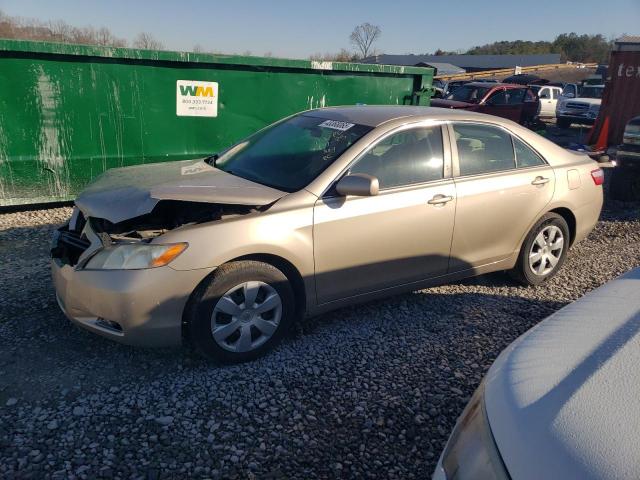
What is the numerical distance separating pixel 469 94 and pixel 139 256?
50.6 feet

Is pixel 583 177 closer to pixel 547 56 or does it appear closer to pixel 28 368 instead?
Answer: pixel 28 368

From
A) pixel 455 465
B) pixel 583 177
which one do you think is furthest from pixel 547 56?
pixel 455 465

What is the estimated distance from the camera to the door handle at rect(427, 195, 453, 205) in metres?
3.83

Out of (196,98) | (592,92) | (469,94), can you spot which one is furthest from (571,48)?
(196,98)

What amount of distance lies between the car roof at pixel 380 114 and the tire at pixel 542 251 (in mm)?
1082

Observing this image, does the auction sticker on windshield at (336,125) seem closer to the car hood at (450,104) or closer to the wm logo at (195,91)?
the wm logo at (195,91)

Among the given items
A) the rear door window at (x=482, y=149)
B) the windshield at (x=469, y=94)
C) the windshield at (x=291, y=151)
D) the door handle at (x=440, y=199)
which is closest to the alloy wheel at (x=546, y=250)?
the rear door window at (x=482, y=149)

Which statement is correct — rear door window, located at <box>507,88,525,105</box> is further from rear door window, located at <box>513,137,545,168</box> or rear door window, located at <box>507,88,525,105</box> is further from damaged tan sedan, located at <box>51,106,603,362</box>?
rear door window, located at <box>513,137,545,168</box>

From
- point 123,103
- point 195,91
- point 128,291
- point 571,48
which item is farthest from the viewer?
point 571,48

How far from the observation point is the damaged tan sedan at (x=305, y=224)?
3088 mm

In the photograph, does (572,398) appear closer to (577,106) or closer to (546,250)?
(546,250)

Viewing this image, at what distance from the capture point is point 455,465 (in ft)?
5.55

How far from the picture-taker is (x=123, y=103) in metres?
6.57

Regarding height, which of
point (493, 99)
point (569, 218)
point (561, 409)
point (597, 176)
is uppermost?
Answer: point (493, 99)
